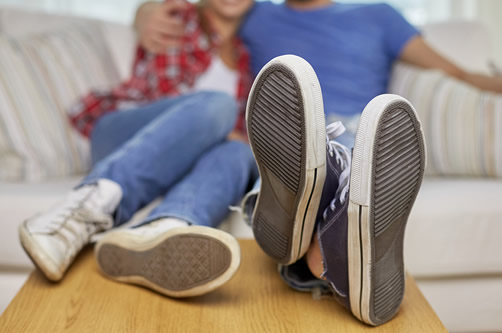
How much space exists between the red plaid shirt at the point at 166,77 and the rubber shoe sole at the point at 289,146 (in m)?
0.77

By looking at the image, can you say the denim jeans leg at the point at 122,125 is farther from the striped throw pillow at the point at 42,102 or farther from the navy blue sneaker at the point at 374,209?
the navy blue sneaker at the point at 374,209

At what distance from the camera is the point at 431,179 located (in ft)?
4.55

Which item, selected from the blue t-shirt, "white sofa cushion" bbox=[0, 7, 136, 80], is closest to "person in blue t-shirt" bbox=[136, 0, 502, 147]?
the blue t-shirt

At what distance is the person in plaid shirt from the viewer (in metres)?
0.73

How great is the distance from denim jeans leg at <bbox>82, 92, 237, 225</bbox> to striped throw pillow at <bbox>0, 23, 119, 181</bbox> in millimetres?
468

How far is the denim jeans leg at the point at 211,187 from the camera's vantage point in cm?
85

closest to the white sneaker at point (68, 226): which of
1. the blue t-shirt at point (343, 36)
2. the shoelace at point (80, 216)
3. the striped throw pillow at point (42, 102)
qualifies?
the shoelace at point (80, 216)

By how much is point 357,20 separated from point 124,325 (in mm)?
1120

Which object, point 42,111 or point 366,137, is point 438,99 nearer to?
point 366,137

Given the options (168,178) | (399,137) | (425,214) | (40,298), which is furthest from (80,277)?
A: (425,214)

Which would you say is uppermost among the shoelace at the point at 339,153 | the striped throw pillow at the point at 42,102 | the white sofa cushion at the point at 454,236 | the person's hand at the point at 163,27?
the shoelace at the point at 339,153

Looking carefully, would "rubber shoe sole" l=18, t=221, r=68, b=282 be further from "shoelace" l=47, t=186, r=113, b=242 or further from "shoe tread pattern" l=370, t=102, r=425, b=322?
"shoe tread pattern" l=370, t=102, r=425, b=322

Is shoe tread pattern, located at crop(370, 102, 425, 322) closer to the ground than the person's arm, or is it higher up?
higher up

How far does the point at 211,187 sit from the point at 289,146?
1.12 ft
